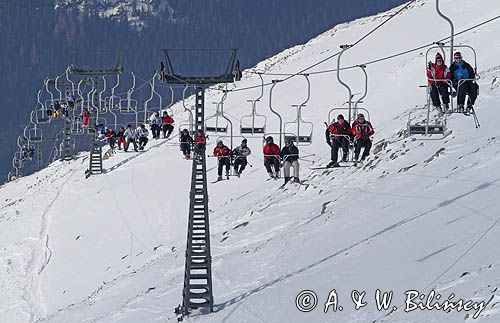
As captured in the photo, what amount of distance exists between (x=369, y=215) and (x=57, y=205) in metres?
18.2

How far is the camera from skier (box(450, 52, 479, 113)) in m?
22.1

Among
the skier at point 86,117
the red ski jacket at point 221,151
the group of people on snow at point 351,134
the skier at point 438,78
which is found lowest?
the skier at point 86,117

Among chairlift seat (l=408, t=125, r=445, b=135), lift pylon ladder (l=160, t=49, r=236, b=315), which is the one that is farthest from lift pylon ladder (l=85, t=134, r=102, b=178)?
lift pylon ladder (l=160, t=49, r=236, b=315)

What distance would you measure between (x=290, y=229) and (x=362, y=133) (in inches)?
144

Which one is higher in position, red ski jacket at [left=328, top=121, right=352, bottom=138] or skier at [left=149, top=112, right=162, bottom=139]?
red ski jacket at [left=328, top=121, right=352, bottom=138]

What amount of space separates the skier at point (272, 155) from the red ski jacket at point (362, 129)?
3.41 meters

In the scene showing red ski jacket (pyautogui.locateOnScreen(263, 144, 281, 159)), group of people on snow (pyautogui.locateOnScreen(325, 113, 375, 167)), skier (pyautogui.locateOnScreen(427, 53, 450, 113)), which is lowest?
red ski jacket (pyautogui.locateOnScreen(263, 144, 281, 159))

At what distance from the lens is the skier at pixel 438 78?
22.4 metres

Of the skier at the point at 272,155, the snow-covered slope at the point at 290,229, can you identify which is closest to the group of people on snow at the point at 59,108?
the snow-covered slope at the point at 290,229

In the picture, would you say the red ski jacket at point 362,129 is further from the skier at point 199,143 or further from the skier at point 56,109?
the skier at point 56,109

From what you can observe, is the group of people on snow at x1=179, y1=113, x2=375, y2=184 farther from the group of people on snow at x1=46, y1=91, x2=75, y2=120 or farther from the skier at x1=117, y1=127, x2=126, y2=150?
the group of people on snow at x1=46, y1=91, x2=75, y2=120

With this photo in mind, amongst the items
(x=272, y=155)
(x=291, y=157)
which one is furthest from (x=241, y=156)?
(x=291, y=157)

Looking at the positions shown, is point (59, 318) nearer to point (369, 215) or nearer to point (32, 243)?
point (369, 215)

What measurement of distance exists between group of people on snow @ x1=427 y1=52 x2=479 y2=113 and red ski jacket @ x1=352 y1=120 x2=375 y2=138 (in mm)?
1683
